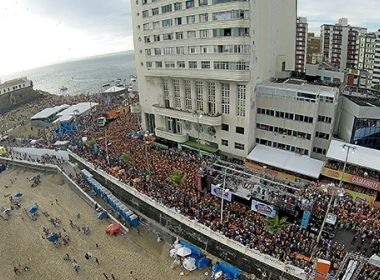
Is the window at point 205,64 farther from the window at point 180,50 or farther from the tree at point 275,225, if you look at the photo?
the tree at point 275,225

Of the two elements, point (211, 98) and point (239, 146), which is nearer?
point (239, 146)

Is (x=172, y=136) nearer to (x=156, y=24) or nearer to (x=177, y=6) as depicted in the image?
(x=156, y=24)

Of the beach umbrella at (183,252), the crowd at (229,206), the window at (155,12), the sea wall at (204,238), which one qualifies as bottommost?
the beach umbrella at (183,252)

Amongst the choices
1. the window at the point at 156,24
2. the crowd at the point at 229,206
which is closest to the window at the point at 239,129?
the crowd at the point at 229,206

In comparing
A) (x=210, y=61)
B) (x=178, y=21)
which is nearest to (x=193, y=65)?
(x=210, y=61)

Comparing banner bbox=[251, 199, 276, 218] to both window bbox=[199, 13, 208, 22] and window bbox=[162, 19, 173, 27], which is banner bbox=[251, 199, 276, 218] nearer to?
window bbox=[199, 13, 208, 22]

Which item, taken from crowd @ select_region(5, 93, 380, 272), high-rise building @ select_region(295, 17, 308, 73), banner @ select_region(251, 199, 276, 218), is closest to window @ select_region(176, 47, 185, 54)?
crowd @ select_region(5, 93, 380, 272)
